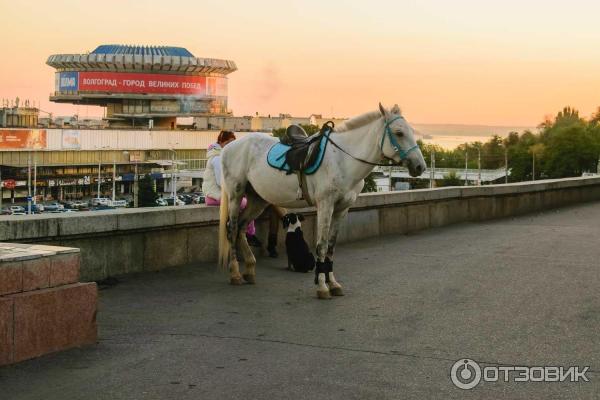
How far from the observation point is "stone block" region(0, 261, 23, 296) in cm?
703

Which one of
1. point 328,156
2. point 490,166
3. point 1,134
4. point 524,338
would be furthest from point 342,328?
point 490,166

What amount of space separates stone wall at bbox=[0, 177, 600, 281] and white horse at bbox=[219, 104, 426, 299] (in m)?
1.01

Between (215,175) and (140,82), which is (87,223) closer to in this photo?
(215,175)

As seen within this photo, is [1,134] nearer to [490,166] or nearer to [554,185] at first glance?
[490,166]

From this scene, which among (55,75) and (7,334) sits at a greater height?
(55,75)

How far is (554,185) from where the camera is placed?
26312 mm

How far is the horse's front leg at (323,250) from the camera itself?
10.2 m

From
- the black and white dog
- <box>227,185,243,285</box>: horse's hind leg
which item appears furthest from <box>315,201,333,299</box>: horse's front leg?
the black and white dog

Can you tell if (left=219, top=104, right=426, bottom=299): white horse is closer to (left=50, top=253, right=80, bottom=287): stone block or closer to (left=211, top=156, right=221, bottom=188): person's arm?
(left=211, top=156, right=221, bottom=188): person's arm

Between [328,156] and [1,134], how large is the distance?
160810 millimetres

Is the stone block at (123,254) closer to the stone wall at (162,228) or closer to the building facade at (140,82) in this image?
the stone wall at (162,228)

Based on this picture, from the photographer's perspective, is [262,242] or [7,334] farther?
[262,242]

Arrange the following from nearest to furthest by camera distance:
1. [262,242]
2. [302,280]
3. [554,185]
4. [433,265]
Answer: [302,280] < [433,265] < [262,242] < [554,185]

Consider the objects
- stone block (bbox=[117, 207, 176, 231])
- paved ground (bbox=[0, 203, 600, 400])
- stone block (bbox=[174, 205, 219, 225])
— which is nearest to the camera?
paved ground (bbox=[0, 203, 600, 400])
